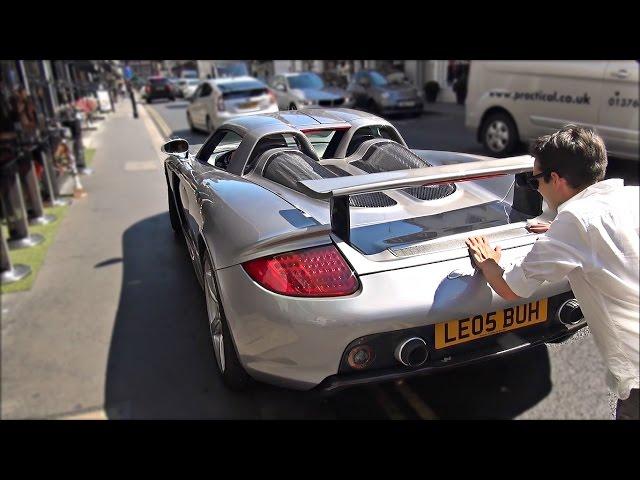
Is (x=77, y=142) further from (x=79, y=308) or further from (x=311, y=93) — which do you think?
(x=311, y=93)

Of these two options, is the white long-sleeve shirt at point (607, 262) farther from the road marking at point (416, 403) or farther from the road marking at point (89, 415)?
the road marking at point (89, 415)

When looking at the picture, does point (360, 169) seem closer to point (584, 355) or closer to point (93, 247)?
point (584, 355)

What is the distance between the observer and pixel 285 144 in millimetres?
1093

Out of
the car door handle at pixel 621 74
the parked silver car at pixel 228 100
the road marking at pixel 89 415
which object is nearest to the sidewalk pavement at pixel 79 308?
the road marking at pixel 89 415

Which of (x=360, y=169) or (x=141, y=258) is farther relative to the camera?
(x=141, y=258)

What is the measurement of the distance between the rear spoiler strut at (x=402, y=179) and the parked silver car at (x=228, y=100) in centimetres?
111

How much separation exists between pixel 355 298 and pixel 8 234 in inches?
230

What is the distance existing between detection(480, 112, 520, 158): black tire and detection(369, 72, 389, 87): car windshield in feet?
1.58

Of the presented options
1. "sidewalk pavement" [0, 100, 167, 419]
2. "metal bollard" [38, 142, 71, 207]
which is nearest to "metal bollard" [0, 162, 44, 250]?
"sidewalk pavement" [0, 100, 167, 419]

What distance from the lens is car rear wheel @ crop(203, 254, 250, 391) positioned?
1.51 m

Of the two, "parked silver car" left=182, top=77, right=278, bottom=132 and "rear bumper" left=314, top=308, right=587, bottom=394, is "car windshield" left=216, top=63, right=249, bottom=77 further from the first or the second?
"rear bumper" left=314, top=308, right=587, bottom=394

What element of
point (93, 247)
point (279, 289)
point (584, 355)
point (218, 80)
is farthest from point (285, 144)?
point (93, 247)

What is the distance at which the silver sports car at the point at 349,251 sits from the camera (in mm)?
1107

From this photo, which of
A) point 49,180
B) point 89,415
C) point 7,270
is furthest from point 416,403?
point 49,180
